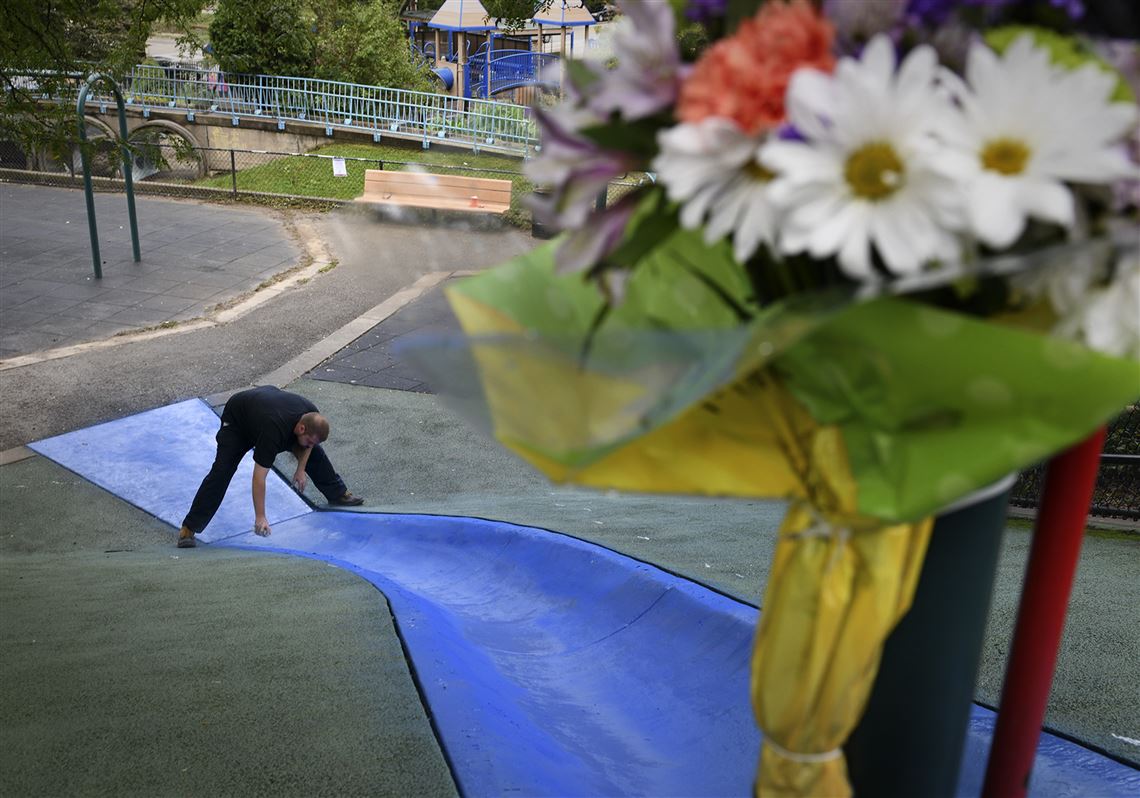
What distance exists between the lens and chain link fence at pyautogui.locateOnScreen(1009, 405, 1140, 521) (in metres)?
6.75

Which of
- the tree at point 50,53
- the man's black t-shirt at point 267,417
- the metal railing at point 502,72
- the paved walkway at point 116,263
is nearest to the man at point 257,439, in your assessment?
the man's black t-shirt at point 267,417

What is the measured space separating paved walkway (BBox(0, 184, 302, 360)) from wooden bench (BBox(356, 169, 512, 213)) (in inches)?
73.1

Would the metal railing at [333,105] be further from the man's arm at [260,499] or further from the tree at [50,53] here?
the man's arm at [260,499]

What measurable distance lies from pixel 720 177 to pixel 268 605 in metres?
3.69

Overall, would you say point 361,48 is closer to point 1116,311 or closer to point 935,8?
point 935,8

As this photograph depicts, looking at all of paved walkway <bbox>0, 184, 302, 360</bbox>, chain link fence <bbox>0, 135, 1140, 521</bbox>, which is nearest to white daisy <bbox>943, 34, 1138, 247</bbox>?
paved walkway <bbox>0, 184, 302, 360</bbox>

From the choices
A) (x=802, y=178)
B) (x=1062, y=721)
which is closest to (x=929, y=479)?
(x=802, y=178)

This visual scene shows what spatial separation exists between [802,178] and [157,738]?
2.53 meters

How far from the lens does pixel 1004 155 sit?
990 mm

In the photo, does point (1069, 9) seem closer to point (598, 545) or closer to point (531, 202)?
point (531, 202)

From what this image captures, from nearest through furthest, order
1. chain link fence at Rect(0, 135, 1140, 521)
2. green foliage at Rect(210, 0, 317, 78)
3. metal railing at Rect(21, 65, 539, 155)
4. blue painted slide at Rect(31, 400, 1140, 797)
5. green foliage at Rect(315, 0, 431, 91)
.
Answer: blue painted slide at Rect(31, 400, 1140, 797) → chain link fence at Rect(0, 135, 1140, 521) → metal railing at Rect(21, 65, 539, 155) → green foliage at Rect(210, 0, 317, 78) → green foliage at Rect(315, 0, 431, 91)

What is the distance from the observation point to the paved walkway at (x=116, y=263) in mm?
11256

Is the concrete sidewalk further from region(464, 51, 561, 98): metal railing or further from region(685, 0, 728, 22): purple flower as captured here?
region(464, 51, 561, 98): metal railing

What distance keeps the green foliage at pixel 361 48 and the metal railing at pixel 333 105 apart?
835mm
